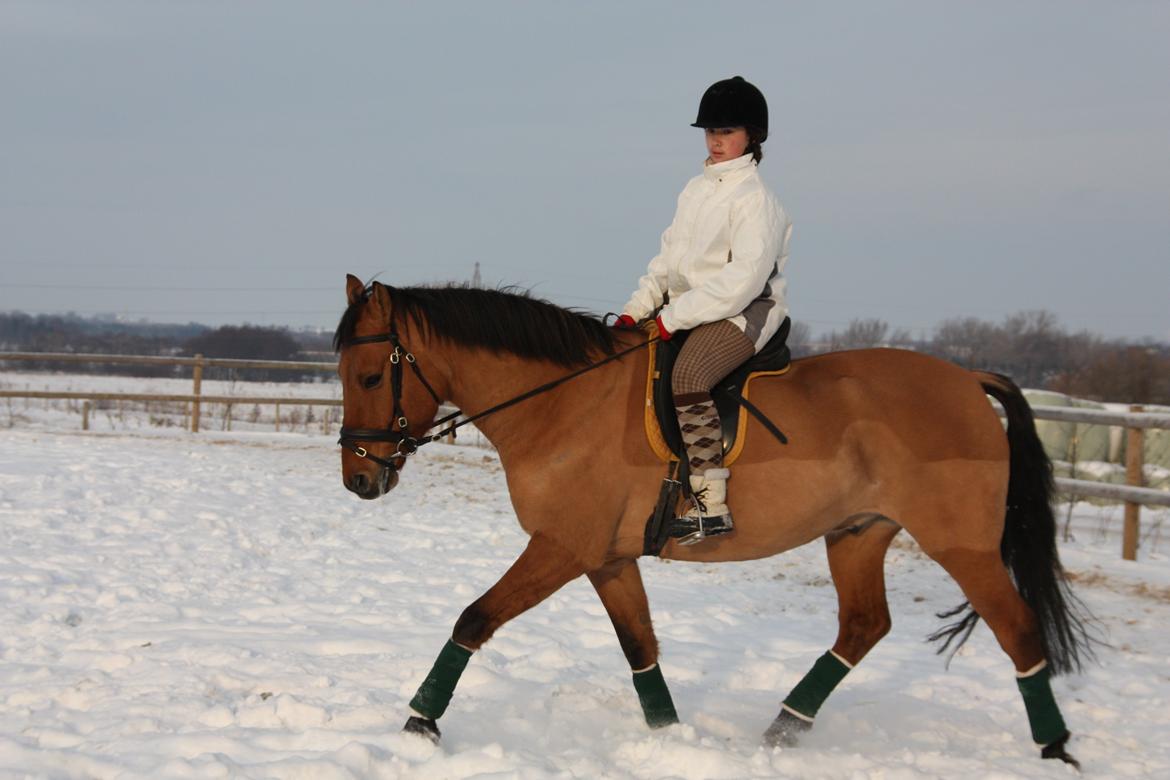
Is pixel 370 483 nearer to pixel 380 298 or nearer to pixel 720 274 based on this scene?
pixel 380 298

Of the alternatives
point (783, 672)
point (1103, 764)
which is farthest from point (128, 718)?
point (1103, 764)

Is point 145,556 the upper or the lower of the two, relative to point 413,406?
lower

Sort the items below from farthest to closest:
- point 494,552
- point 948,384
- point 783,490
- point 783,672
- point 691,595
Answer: point 494,552, point 691,595, point 783,672, point 948,384, point 783,490

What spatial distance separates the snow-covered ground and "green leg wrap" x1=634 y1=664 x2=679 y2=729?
85 mm

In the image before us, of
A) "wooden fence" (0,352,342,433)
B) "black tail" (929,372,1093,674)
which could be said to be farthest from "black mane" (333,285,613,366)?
"wooden fence" (0,352,342,433)

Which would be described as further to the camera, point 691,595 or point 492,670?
point 691,595

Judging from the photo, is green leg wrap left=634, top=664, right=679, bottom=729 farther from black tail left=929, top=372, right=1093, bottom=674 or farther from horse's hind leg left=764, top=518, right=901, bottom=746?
black tail left=929, top=372, right=1093, bottom=674

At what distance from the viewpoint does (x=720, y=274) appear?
3.80 meters

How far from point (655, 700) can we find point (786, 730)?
1.91ft

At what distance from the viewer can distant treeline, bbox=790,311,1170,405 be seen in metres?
31.0

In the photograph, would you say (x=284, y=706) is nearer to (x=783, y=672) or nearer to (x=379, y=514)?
(x=783, y=672)

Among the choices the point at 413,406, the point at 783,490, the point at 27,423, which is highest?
the point at 413,406

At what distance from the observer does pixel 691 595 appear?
22.6 feet

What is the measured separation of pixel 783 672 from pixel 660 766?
164 centimetres
